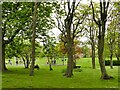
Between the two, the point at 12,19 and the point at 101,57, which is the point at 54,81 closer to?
the point at 101,57

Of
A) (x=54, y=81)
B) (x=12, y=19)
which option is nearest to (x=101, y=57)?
(x=54, y=81)

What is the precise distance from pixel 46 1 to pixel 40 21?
2.80 meters

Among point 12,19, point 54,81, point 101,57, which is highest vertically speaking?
point 12,19

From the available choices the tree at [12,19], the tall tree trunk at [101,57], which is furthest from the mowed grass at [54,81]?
the tree at [12,19]

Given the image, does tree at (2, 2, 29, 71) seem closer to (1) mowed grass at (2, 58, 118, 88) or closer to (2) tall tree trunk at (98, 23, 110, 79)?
(1) mowed grass at (2, 58, 118, 88)

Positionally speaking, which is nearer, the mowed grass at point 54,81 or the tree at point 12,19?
the mowed grass at point 54,81

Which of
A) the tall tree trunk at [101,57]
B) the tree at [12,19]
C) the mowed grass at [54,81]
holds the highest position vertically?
the tree at [12,19]

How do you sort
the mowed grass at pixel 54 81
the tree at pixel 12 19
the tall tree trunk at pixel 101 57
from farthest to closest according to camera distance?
the tree at pixel 12 19, the tall tree trunk at pixel 101 57, the mowed grass at pixel 54 81

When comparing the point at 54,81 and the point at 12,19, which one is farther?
the point at 12,19

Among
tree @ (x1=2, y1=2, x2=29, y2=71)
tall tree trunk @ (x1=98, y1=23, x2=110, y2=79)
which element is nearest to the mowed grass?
tall tree trunk @ (x1=98, y1=23, x2=110, y2=79)

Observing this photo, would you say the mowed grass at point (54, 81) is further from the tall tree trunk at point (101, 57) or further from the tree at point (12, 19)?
the tree at point (12, 19)

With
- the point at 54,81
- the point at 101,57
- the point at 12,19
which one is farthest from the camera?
the point at 12,19

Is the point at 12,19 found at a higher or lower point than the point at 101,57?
higher

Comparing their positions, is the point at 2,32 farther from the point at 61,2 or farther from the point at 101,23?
the point at 101,23
